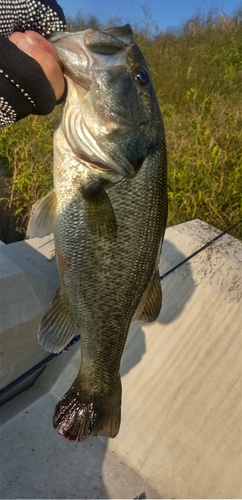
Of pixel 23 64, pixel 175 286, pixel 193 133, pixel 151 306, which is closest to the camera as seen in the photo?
pixel 23 64

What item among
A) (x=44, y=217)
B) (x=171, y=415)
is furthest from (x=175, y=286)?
(x=44, y=217)

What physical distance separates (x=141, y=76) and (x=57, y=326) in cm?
83

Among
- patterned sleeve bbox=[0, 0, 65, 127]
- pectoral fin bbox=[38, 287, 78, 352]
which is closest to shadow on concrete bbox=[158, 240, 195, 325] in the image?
pectoral fin bbox=[38, 287, 78, 352]

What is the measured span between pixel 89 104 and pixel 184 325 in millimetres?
1677

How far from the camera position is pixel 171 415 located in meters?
2.45

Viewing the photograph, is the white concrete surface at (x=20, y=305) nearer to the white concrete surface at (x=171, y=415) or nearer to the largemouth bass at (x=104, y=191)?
the white concrete surface at (x=171, y=415)

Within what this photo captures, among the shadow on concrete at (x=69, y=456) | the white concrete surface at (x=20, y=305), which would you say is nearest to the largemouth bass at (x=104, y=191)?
the white concrete surface at (x=20, y=305)

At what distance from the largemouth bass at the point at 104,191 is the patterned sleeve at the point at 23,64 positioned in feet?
0.20

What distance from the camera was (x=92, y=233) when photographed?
124 centimetres

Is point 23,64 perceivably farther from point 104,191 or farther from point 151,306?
point 151,306

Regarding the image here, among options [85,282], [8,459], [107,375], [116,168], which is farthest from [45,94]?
[8,459]

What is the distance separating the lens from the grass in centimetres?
310

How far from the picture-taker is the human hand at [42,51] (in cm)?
105

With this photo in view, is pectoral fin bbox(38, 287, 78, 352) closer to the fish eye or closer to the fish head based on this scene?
the fish head
